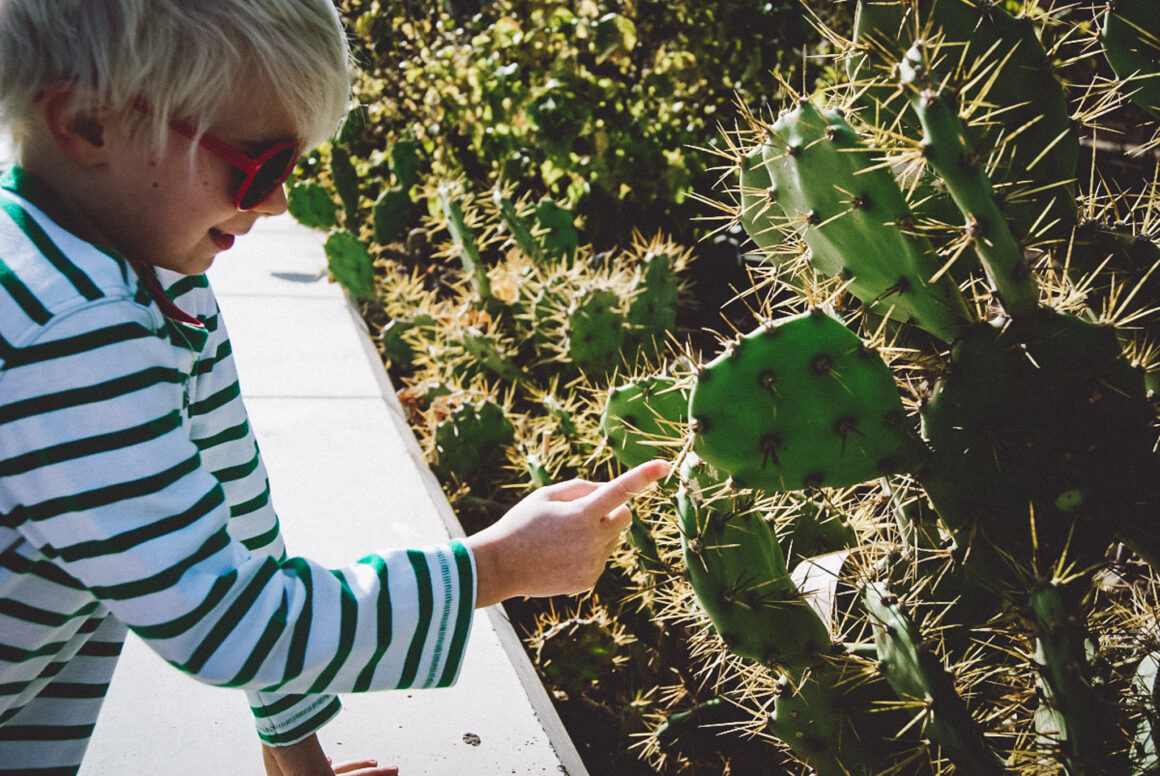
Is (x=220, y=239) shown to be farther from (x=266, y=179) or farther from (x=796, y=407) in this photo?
(x=796, y=407)

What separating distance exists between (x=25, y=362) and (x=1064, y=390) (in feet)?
4.38

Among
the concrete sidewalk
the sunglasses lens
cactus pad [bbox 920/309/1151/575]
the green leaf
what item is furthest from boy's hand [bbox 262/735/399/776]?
the green leaf

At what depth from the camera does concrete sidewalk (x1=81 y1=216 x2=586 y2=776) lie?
1816 millimetres

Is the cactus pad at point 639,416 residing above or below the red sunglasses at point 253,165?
below

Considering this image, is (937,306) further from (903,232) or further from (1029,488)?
(1029,488)

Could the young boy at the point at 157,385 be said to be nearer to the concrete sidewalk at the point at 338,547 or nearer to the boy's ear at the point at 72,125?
the boy's ear at the point at 72,125

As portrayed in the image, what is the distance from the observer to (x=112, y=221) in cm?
99

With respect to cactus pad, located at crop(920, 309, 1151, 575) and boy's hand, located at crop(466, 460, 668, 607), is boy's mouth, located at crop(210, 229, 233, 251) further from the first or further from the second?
cactus pad, located at crop(920, 309, 1151, 575)

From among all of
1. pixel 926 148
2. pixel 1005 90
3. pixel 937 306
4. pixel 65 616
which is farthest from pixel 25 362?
pixel 1005 90

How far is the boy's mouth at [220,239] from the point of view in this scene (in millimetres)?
1077

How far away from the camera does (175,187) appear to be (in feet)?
3.21

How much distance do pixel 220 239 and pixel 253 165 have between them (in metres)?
0.13

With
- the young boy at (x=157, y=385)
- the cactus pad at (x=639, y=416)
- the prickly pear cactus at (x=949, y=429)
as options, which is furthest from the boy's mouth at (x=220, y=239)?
the cactus pad at (x=639, y=416)

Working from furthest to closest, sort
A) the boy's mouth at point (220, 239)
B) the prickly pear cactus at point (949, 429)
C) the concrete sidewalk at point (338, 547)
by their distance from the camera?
the concrete sidewalk at point (338, 547)
the prickly pear cactus at point (949, 429)
the boy's mouth at point (220, 239)
